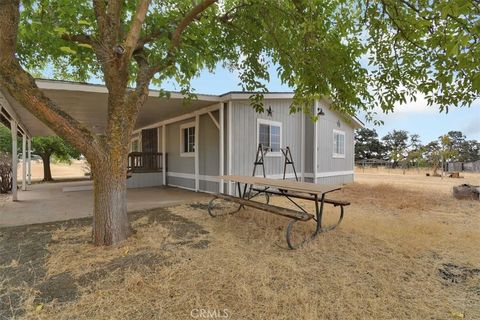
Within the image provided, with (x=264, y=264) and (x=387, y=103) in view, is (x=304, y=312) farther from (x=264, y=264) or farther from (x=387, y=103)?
(x=387, y=103)

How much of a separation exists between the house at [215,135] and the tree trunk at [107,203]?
3.15 m

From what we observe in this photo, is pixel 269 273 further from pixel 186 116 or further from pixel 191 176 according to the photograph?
pixel 186 116

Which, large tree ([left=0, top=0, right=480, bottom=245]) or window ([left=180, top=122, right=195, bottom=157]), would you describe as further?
window ([left=180, top=122, right=195, bottom=157])

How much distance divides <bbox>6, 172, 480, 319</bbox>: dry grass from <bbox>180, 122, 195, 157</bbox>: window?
15.7 feet

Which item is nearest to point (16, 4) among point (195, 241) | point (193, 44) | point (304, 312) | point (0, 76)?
point (0, 76)

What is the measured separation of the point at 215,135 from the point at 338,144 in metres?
5.97

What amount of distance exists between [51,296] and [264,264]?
1987 millimetres

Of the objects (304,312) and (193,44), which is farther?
(193,44)

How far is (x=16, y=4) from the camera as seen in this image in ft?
9.57

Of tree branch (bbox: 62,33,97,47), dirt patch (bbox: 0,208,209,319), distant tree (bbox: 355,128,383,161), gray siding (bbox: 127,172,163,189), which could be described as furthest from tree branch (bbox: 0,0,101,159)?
distant tree (bbox: 355,128,383,161)

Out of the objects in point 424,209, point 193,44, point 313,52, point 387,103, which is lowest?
point 424,209

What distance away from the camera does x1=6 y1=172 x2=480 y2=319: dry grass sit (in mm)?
2145

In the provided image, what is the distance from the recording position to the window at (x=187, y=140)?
9.19 metres

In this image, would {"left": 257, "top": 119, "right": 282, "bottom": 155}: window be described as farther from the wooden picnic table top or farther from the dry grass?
the dry grass
